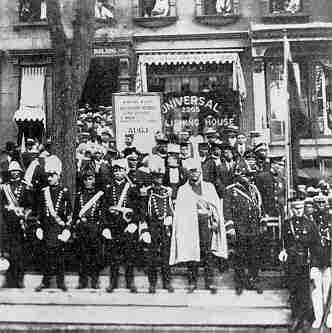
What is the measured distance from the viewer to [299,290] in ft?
13.3

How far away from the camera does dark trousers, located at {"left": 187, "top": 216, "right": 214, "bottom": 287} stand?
167 inches

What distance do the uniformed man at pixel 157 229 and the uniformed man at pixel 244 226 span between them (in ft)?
1.61

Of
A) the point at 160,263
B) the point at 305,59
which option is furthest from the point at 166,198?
the point at 305,59

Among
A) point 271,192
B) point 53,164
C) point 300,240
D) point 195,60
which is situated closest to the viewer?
point 300,240

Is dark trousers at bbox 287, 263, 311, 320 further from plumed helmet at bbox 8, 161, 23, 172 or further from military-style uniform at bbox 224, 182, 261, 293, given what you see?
plumed helmet at bbox 8, 161, 23, 172

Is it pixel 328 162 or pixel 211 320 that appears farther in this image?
pixel 328 162

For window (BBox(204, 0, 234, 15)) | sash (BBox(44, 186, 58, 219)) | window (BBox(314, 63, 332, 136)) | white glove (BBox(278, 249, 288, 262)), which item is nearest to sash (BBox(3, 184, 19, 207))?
sash (BBox(44, 186, 58, 219))

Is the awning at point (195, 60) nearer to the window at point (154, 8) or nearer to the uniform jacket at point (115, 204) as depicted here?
the window at point (154, 8)

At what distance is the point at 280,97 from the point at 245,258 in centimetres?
165

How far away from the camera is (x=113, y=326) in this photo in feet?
13.3

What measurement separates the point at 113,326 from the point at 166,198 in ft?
3.60

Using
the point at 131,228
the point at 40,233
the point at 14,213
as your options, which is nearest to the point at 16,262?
the point at 40,233

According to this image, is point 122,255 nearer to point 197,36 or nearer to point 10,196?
point 10,196

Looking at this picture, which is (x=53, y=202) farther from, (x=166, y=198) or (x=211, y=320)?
(x=211, y=320)
